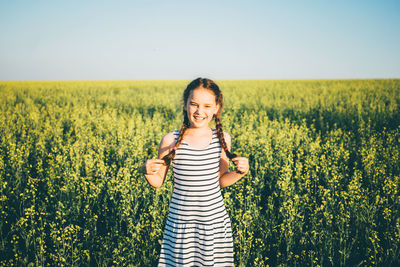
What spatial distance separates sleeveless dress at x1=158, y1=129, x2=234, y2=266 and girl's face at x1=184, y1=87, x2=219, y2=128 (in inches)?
7.4

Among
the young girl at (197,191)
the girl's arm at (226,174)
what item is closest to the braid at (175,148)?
the young girl at (197,191)

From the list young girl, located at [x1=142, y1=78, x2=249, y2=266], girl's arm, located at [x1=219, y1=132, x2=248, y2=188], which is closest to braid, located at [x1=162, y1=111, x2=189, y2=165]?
young girl, located at [x1=142, y1=78, x2=249, y2=266]

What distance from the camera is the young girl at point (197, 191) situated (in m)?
1.70

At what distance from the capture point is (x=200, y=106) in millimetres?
1709

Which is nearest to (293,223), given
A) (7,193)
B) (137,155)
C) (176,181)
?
(176,181)

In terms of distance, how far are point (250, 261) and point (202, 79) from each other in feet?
6.79

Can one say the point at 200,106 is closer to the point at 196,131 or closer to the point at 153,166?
the point at 196,131

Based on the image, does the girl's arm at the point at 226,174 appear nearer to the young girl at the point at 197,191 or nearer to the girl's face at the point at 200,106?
the young girl at the point at 197,191

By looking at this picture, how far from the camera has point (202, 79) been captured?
5.86 ft

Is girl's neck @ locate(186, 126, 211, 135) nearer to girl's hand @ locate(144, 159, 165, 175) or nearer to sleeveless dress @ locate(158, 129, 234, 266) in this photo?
sleeveless dress @ locate(158, 129, 234, 266)

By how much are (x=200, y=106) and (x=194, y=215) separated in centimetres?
81

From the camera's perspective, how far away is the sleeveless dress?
1.69 metres

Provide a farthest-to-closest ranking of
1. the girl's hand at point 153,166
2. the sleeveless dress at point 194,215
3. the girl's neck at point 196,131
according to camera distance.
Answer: the girl's neck at point 196,131 < the sleeveless dress at point 194,215 < the girl's hand at point 153,166

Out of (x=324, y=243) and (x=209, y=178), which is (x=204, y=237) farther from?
(x=324, y=243)
